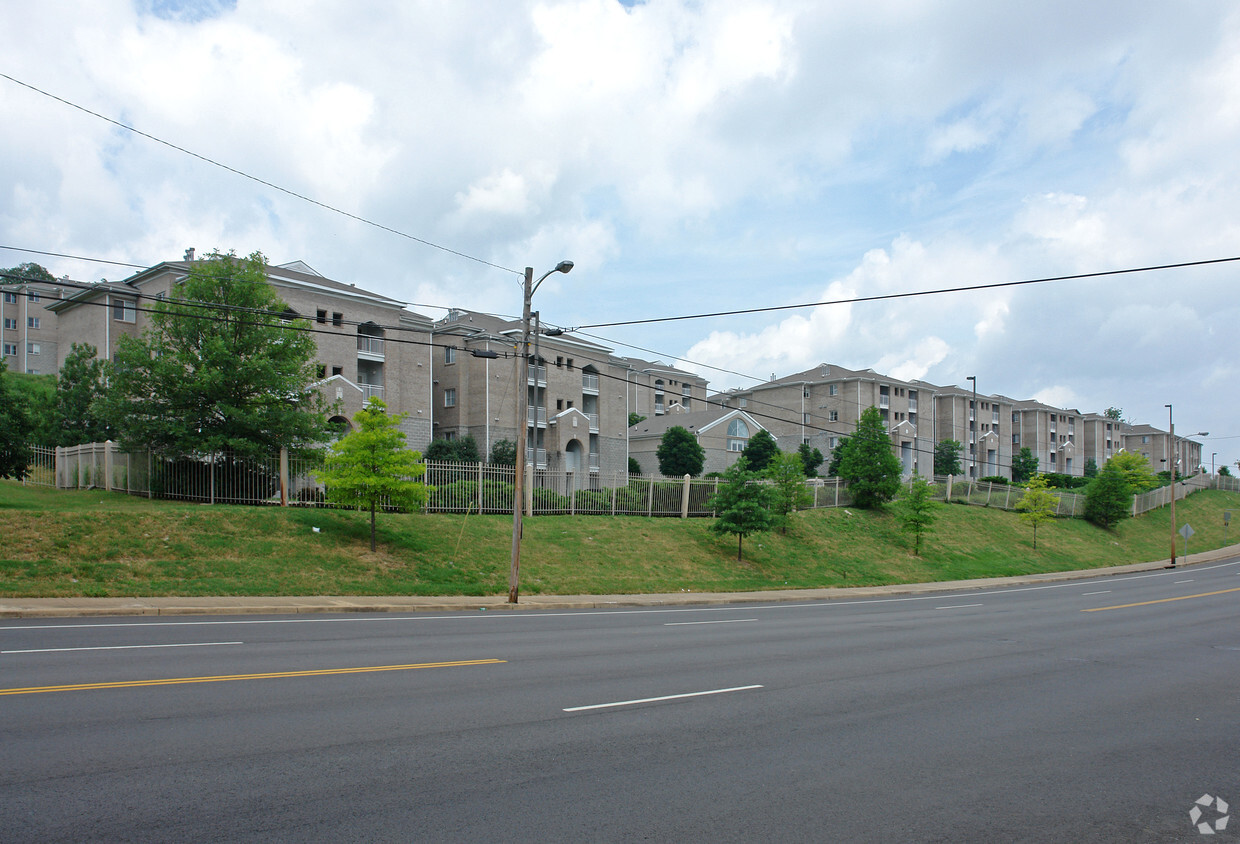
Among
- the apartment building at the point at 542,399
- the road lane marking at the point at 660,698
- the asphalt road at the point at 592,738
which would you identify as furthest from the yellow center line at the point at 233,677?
the apartment building at the point at 542,399

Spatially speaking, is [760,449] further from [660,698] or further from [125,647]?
[660,698]

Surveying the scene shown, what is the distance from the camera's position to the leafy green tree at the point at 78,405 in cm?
3622

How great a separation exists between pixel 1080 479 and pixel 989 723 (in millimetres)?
80546

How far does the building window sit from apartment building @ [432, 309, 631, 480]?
14.4 metres

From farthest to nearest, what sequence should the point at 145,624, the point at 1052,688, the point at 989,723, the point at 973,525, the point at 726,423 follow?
1. the point at 726,423
2. the point at 973,525
3. the point at 145,624
4. the point at 1052,688
5. the point at 989,723

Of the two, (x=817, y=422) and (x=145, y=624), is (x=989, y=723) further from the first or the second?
(x=817, y=422)

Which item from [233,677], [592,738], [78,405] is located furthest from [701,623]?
[78,405]

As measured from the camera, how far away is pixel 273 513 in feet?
74.5

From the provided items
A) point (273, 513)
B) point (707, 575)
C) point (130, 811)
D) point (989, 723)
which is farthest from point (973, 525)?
point (130, 811)

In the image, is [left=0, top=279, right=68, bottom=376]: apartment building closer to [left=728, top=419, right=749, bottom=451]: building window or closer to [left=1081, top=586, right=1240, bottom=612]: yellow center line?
[left=728, top=419, right=749, bottom=451]: building window

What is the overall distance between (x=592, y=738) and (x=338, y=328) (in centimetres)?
4386

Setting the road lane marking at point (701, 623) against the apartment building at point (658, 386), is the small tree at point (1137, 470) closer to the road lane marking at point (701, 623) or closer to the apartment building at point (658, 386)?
the apartment building at point (658, 386)

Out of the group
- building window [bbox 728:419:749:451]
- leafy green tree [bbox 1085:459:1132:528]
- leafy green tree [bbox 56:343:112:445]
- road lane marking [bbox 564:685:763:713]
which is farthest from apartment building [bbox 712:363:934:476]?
road lane marking [bbox 564:685:763:713]

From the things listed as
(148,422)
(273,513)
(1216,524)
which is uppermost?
(148,422)
